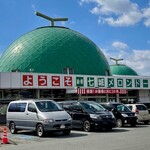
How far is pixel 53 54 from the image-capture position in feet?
145

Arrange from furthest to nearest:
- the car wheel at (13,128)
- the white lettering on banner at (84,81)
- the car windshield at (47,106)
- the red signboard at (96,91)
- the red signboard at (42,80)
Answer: the red signboard at (96,91)
the red signboard at (42,80)
the white lettering on banner at (84,81)
the car wheel at (13,128)
the car windshield at (47,106)

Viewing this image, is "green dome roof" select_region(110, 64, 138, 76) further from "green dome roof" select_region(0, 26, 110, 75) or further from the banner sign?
the banner sign

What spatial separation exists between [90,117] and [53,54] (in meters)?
25.7

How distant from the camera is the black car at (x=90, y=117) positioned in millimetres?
19078

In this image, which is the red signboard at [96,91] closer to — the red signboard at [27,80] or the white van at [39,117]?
the red signboard at [27,80]

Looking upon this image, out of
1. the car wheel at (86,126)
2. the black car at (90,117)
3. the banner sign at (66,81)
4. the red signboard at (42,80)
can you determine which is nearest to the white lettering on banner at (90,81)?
the banner sign at (66,81)

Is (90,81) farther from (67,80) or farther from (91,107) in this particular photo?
(91,107)

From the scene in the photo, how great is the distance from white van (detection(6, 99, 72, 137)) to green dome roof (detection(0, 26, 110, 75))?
2338 cm

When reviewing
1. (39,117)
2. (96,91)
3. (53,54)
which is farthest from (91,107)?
(53,54)

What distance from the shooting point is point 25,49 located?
45938 mm

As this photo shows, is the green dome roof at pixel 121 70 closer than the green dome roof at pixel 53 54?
No

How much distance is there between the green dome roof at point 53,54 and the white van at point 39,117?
2338 centimetres

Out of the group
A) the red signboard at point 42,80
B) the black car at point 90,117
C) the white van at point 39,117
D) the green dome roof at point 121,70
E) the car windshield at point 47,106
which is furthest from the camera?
the green dome roof at point 121,70

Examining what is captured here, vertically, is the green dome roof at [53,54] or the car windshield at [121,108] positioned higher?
the green dome roof at [53,54]
